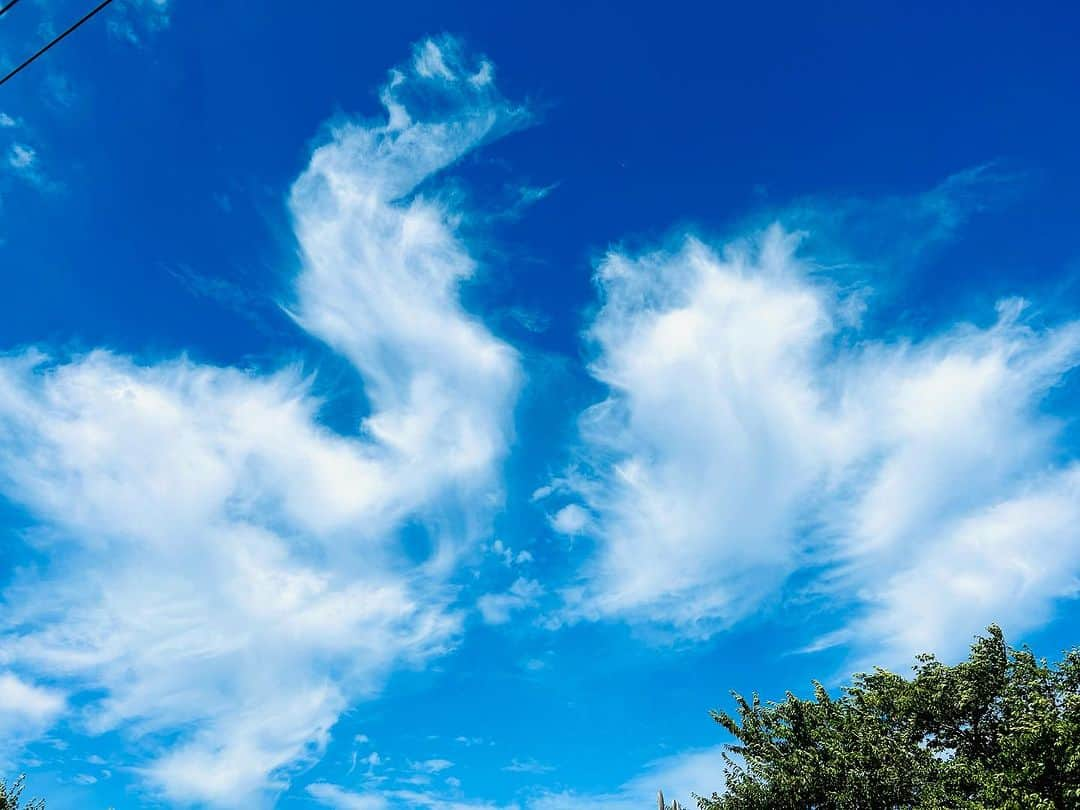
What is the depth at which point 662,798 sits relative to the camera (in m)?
47.6

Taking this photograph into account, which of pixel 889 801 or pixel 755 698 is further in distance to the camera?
pixel 755 698

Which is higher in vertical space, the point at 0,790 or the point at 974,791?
the point at 0,790

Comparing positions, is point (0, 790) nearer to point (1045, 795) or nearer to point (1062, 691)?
point (1045, 795)

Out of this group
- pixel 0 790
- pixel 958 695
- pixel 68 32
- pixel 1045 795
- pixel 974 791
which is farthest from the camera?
pixel 0 790

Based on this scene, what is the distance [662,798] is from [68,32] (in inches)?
2082

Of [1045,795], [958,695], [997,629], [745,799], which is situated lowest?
[1045,795]

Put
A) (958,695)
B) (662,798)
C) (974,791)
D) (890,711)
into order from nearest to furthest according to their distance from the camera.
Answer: (974,791)
(958,695)
(890,711)
(662,798)

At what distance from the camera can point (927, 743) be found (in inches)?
1171

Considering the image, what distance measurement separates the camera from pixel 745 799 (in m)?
29.7

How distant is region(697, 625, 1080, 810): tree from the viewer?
23297 mm

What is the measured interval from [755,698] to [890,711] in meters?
6.26

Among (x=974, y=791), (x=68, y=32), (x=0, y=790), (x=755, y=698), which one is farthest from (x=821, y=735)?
(x=0, y=790)

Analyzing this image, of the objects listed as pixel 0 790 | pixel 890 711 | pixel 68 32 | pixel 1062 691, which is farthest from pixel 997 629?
pixel 0 790

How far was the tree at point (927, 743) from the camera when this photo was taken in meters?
23.3
